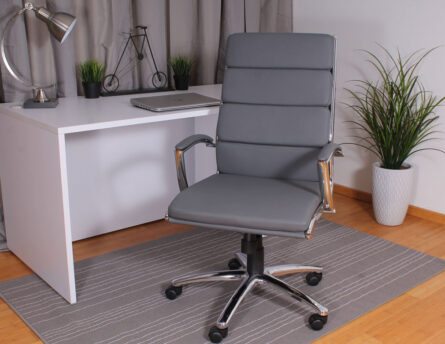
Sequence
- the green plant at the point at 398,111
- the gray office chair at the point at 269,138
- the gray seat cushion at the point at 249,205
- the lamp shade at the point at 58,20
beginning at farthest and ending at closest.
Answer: the green plant at the point at 398,111
the lamp shade at the point at 58,20
the gray office chair at the point at 269,138
the gray seat cushion at the point at 249,205

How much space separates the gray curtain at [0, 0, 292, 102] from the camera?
2502 mm

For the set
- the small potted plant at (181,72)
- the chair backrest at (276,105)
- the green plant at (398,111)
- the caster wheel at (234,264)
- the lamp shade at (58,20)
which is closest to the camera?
the chair backrest at (276,105)

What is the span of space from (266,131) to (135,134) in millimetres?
844

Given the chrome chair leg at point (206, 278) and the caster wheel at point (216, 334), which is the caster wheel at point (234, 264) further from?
the caster wheel at point (216, 334)

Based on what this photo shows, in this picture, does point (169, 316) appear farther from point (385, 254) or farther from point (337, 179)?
point (337, 179)

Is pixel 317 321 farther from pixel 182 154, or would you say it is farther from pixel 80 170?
pixel 80 170

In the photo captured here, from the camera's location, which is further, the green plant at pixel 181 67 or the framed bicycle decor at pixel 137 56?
the green plant at pixel 181 67

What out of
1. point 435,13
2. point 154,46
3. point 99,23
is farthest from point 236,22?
point 435,13

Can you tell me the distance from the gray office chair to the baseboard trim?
1022 mm

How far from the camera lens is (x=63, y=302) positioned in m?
2.15

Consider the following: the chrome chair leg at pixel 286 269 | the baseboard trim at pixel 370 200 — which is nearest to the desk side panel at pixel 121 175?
the chrome chair leg at pixel 286 269

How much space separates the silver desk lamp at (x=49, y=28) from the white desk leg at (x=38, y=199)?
0.14 meters

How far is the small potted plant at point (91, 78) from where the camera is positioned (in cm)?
258

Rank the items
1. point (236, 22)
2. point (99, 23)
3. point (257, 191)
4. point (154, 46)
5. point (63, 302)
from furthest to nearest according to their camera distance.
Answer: point (236, 22), point (154, 46), point (99, 23), point (63, 302), point (257, 191)
